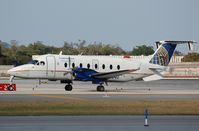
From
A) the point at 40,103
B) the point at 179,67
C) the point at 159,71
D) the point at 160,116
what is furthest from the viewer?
the point at 179,67

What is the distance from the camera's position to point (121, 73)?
51.2 metres

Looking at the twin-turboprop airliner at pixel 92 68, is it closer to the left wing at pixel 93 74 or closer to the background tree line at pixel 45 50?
the left wing at pixel 93 74

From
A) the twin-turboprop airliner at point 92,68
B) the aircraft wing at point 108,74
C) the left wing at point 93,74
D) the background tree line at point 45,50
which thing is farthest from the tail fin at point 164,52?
the background tree line at point 45,50

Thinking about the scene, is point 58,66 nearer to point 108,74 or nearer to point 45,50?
point 108,74

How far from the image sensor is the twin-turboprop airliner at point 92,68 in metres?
49.6

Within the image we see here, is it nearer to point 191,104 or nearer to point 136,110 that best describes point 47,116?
point 136,110

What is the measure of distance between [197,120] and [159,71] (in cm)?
2831

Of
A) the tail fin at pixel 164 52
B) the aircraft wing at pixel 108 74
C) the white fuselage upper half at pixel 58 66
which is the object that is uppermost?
the tail fin at pixel 164 52

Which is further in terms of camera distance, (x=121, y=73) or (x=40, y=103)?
(x=121, y=73)

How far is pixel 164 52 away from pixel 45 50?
107 m

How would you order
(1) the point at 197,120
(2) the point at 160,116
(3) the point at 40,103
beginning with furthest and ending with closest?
(3) the point at 40,103
(2) the point at 160,116
(1) the point at 197,120

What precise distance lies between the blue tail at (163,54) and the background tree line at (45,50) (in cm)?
8289

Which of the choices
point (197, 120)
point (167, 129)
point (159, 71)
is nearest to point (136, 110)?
point (197, 120)

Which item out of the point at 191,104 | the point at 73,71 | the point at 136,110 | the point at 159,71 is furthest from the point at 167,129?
the point at 159,71
